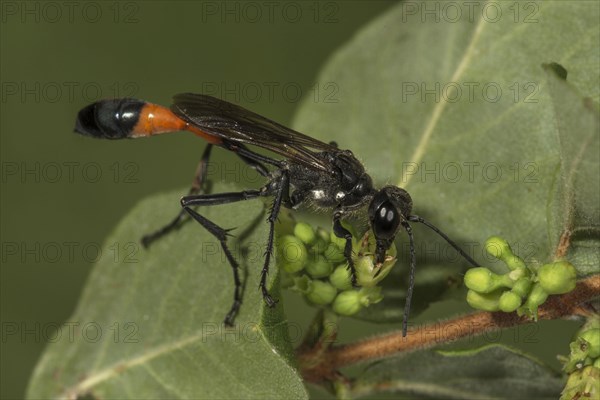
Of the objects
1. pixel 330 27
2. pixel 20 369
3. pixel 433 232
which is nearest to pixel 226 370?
pixel 433 232

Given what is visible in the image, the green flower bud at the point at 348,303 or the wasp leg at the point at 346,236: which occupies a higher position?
the wasp leg at the point at 346,236

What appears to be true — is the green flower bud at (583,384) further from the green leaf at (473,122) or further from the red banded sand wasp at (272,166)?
the red banded sand wasp at (272,166)

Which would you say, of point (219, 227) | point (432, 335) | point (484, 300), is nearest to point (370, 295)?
point (432, 335)

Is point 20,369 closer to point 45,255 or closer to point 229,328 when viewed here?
point 45,255

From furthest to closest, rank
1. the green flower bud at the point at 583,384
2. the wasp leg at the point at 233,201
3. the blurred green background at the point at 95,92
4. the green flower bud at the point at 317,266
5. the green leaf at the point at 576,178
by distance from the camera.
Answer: the blurred green background at the point at 95,92 → the green flower bud at the point at 317,266 → the wasp leg at the point at 233,201 → the green flower bud at the point at 583,384 → the green leaf at the point at 576,178

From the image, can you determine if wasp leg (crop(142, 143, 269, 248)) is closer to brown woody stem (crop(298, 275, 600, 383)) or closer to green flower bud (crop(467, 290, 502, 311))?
brown woody stem (crop(298, 275, 600, 383))

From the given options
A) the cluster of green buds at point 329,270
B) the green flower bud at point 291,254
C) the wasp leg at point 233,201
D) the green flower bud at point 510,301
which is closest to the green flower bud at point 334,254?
the cluster of green buds at point 329,270

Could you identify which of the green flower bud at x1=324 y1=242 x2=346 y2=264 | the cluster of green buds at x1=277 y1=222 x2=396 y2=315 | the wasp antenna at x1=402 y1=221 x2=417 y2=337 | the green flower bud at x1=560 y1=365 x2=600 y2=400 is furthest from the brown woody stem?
the green flower bud at x1=324 y1=242 x2=346 y2=264
